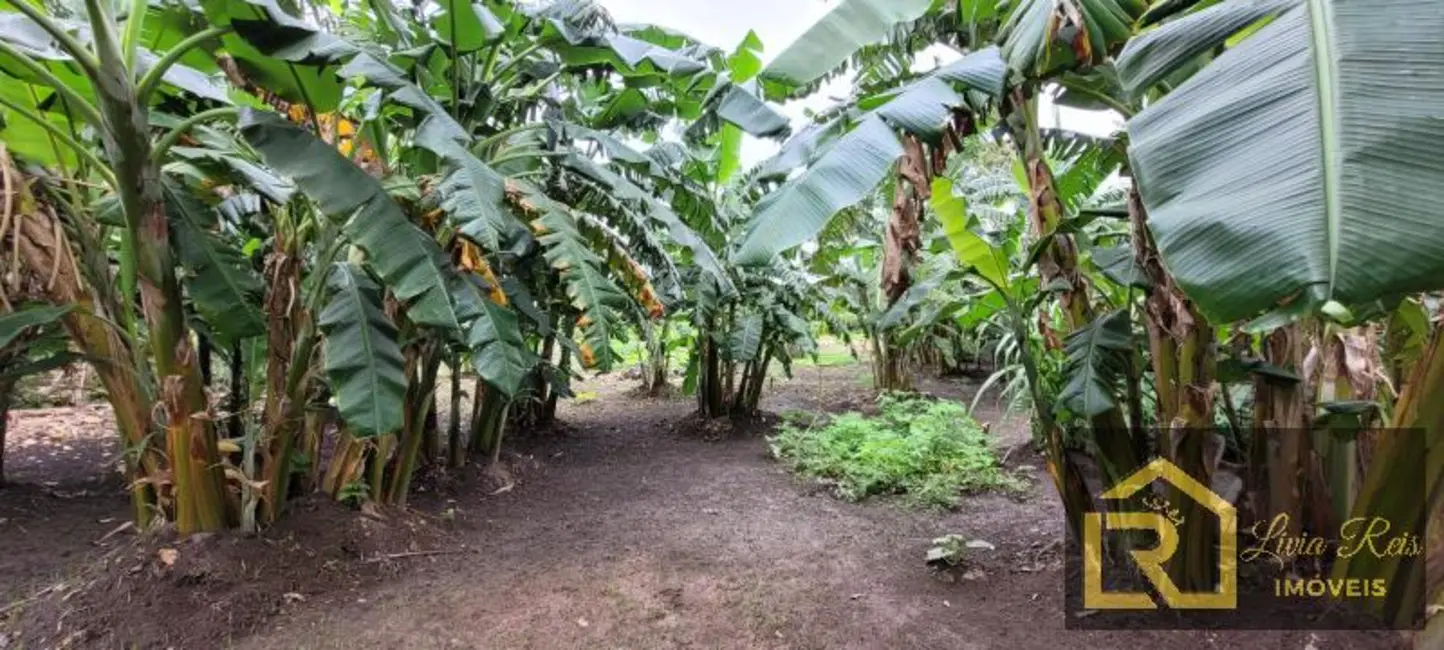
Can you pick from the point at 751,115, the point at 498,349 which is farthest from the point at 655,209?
the point at 498,349

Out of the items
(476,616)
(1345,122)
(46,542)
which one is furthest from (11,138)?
(1345,122)

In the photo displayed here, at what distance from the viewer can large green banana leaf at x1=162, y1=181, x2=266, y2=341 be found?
2596 millimetres

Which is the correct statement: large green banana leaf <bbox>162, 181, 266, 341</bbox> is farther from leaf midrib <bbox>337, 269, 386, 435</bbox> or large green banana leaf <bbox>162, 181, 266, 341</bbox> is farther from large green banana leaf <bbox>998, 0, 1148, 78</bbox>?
large green banana leaf <bbox>998, 0, 1148, 78</bbox>

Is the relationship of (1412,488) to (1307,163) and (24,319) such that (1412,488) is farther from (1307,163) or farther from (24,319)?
(24,319)

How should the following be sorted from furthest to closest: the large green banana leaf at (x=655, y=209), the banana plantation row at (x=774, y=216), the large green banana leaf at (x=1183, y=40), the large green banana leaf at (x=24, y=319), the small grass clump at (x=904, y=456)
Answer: the small grass clump at (x=904, y=456) → the large green banana leaf at (x=655, y=209) → the large green banana leaf at (x=24, y=319) → the large green banana leaf at (x=1183, y=40) → the banana plantation row at (x=774, y=216)

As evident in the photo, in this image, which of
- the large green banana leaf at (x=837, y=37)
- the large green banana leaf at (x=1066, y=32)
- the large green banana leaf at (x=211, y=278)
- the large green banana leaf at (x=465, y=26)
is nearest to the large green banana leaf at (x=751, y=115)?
the large green banana leaf at (x=837, y=37)

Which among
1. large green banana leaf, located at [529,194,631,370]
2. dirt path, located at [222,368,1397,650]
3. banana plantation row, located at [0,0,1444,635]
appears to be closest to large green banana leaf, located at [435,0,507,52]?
banana plantation row, located at [0,0,1444,635]

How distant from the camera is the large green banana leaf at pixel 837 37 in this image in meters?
2.34

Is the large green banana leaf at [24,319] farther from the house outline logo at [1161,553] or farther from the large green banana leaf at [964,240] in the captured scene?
the house outline logo at [1161,553]

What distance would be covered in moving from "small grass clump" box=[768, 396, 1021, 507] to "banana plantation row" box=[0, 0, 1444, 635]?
31.6 inches

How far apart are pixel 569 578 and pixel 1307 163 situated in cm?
270

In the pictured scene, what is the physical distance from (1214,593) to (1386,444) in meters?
0.72

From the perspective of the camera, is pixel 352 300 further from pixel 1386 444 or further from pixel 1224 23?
pixel 1386 444

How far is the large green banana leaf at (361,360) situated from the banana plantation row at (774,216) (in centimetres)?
1
